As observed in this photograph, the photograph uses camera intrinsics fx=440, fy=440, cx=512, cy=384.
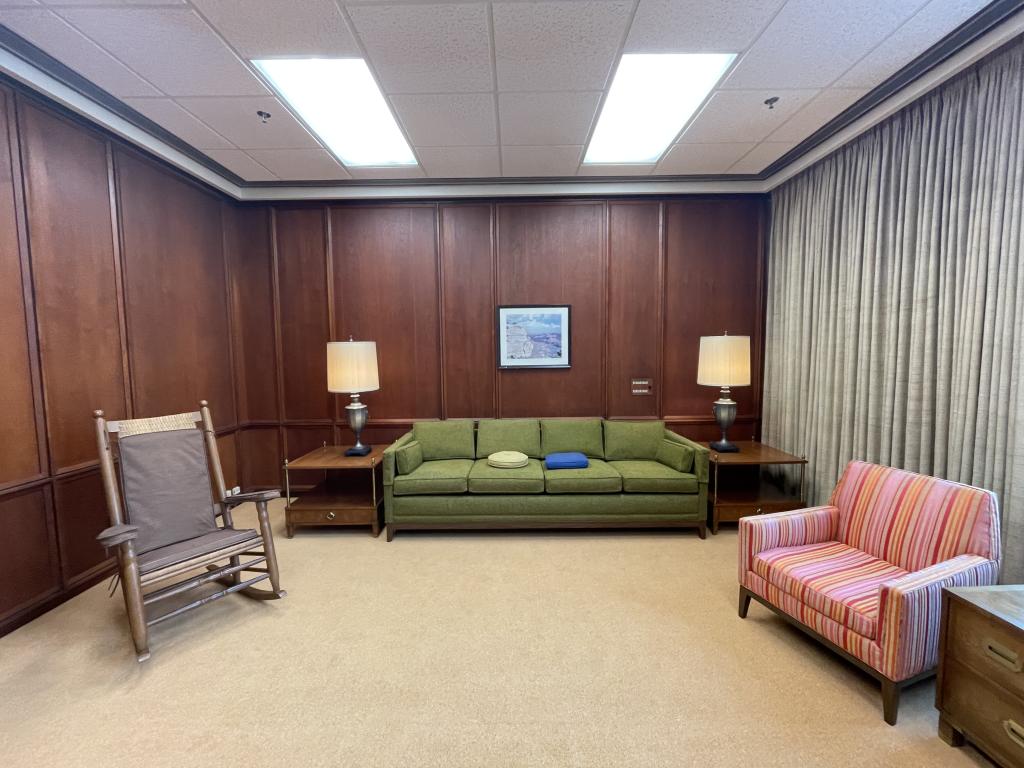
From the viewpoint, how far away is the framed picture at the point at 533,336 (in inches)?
164

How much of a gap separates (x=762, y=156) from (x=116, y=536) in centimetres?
481

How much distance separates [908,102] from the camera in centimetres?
256

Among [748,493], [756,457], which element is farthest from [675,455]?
[748,493]

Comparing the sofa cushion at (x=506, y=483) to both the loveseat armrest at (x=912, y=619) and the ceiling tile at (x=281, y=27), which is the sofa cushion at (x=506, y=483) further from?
the ceiling tile at (x=281, y=27)

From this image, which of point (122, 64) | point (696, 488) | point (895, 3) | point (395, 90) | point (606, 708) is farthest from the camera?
point (696, 488)

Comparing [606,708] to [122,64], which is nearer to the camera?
[606,708]

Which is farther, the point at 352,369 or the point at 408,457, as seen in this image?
the point at 352,369

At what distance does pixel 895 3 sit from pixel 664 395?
114 inches

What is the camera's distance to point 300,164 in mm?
3539

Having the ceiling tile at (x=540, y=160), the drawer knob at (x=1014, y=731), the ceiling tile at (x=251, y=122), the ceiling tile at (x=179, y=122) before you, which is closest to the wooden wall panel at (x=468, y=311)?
the ceiling tile at (x=540, y=160)

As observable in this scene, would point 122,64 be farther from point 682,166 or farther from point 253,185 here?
Result: point 682,166

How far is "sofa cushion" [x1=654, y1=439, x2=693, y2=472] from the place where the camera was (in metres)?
3.42

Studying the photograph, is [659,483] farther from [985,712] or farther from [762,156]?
[762,156]

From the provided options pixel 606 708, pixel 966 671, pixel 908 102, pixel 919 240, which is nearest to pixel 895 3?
pixel 908 102
